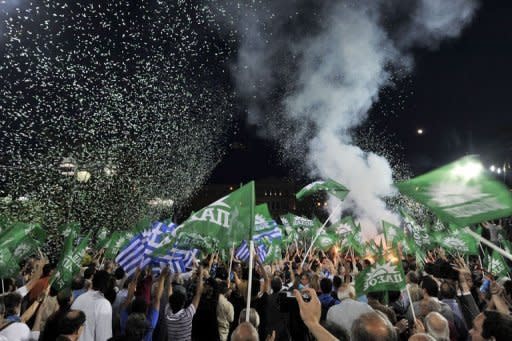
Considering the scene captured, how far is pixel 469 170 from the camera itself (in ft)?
13.6

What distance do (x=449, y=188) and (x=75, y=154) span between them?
92.7 feet

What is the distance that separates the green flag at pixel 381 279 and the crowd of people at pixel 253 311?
20 cm

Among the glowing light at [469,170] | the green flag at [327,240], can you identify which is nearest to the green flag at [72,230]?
the glowing light at [469,170]

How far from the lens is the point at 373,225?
2683 centimetres

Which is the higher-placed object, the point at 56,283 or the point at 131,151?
the point at 131,151

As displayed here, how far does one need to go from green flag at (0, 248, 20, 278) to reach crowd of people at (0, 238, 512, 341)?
1.65 feet

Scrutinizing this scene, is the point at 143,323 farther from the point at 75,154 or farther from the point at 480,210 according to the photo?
the point at 75,154

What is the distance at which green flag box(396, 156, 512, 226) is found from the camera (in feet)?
12.5

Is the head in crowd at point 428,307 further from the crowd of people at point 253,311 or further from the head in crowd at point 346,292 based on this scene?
the head in crowd at point 346,292

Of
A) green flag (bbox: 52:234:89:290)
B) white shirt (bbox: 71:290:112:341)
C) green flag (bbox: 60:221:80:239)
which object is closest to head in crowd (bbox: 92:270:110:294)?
white shirt (bbox: 71:290:112:341)

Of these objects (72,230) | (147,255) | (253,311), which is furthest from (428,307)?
(72,230)

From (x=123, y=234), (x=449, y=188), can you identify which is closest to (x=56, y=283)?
(x=449, y=188)

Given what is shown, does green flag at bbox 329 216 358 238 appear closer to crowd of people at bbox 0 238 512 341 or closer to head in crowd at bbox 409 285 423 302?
crowd of people at bbox 0 238 512 341

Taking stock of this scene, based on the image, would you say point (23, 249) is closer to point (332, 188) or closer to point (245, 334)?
point (245, 334)
